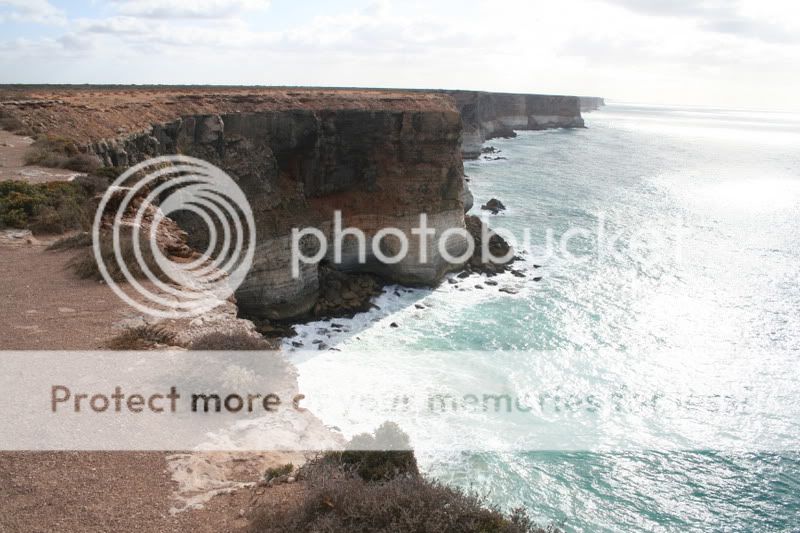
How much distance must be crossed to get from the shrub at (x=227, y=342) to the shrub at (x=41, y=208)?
6906mm

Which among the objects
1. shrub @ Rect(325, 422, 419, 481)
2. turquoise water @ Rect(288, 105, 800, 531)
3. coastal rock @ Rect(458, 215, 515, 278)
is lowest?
turquoise water @ Rect(288, 105, 800, 531)

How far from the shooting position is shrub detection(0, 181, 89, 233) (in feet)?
42.7

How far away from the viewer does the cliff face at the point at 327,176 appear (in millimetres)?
26172

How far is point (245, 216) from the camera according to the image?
86.2 feet

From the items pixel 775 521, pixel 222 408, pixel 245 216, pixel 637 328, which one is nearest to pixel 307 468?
pixel 222 408

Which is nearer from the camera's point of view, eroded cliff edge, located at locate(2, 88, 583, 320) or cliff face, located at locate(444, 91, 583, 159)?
eroded cliff edge, located at locate(2, 88, 583, 320)

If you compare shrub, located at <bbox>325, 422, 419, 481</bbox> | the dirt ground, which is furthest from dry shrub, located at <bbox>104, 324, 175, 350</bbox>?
shrub, located at <bbox>325, 422, 419, 481</bbox>

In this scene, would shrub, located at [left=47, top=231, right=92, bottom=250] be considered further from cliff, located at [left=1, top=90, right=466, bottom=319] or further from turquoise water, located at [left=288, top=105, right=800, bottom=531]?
turquoise water, located at [left=288, top=105, right=800, bottom=531]

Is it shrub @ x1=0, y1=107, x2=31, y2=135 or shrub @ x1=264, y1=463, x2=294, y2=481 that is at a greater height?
shrub @ x1=0, y1=107, x2=31, y2=135

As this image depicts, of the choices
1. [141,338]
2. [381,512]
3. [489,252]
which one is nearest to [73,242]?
[141,338]

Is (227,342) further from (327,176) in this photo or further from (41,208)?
(327,176)

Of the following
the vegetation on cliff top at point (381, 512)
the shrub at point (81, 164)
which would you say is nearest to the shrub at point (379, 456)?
the vegetation on cliff top at point (381, 512)

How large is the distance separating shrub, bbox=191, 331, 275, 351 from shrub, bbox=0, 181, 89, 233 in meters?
6.91

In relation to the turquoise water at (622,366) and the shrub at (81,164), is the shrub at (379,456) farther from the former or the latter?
the shrub at (81,164)
